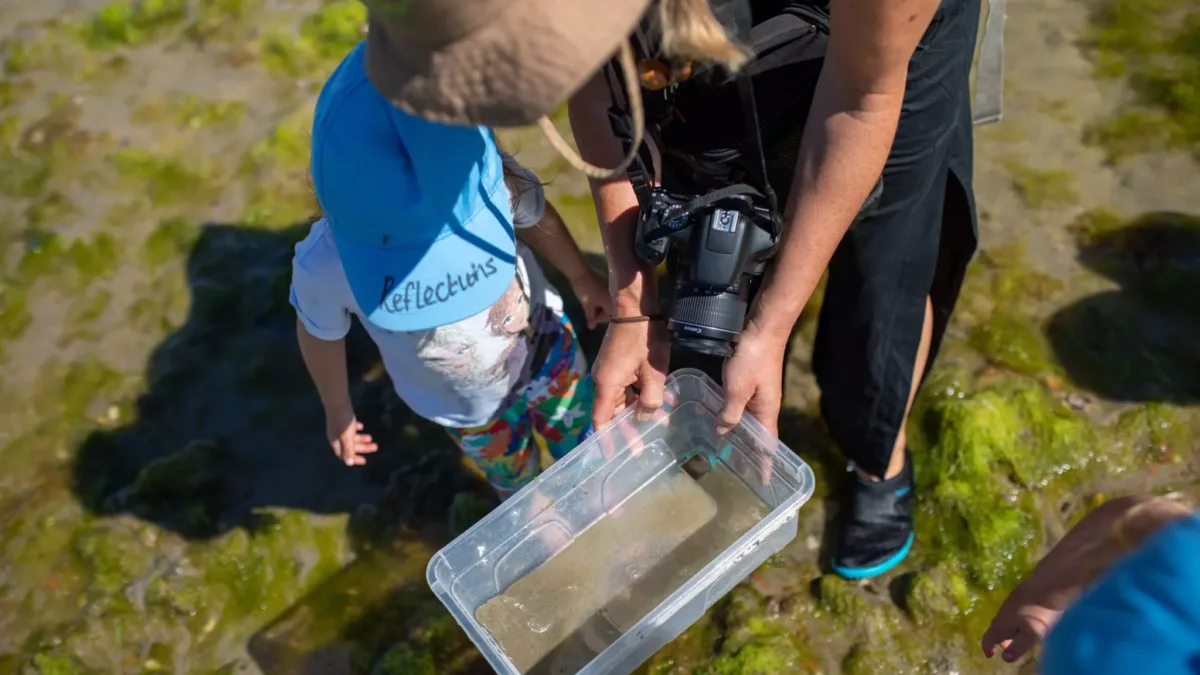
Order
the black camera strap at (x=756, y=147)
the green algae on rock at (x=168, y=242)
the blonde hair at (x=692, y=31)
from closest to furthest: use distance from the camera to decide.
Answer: the blonde hair at (x=692, y=31) → the black camera strap at (x=756, y=147) → the green algae on rock at (x=168, y=242)

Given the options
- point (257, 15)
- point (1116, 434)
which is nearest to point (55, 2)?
point (257, 15)

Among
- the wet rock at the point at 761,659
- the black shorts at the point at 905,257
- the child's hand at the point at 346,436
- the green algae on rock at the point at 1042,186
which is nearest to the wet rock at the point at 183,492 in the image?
the child's hand at the point at 346,436

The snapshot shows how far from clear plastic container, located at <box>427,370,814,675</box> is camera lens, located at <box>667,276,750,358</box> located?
0.89 ft

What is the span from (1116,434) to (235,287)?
8.63 ft

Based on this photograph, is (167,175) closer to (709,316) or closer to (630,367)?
(630,367)

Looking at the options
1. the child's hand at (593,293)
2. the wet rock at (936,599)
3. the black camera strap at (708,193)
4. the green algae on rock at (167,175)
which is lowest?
the wet rock at (936,599)

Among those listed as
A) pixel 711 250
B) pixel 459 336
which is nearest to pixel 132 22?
pixel 459 336

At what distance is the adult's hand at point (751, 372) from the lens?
4.87ft

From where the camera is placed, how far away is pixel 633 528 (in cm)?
183

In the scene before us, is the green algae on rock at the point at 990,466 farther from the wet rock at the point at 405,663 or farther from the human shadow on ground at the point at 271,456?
the wet rock at the point at 405,663

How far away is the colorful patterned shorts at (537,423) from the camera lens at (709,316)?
49 centimetres

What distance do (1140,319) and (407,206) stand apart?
2.10 metres

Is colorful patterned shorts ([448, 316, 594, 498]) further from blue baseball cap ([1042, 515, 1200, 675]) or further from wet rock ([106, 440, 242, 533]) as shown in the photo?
blue baseball cap ([1042, 515, 1200, 675])

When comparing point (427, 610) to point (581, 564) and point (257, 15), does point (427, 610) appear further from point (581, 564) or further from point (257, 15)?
point (257, 15)
